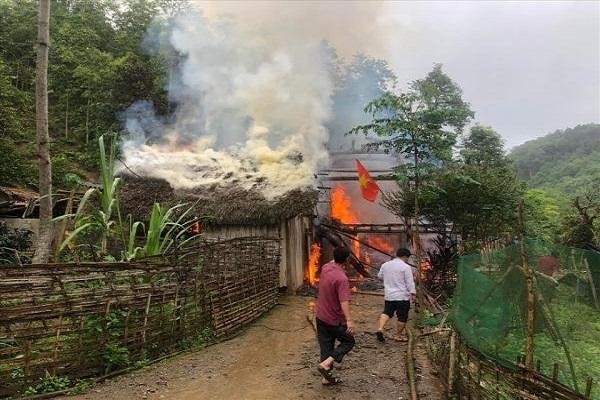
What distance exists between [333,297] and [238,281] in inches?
147

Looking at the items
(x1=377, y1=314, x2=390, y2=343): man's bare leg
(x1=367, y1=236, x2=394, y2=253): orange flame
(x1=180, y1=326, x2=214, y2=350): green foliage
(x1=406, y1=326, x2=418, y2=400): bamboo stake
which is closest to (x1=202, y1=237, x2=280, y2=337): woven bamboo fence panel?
(x1=180, y1=326, x2=214, y2=350): green foliage

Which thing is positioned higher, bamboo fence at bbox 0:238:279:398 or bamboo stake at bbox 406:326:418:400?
bamboo fence at bbox 0:238:279:398

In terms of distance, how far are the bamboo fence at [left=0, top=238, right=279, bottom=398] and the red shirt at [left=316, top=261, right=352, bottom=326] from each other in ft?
8.85

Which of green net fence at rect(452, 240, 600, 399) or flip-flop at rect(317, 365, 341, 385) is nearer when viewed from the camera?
green net fence at rect(452, 240, 600, 399)

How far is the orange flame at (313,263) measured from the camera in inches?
585

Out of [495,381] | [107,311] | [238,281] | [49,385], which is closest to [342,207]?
[238,281]

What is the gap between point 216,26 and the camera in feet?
57.1

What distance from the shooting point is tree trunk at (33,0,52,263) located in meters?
7.53

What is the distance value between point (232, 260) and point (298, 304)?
325cm

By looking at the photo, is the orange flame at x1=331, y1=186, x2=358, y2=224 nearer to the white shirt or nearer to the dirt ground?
the dirt ground

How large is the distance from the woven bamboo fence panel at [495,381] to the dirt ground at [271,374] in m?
0.58

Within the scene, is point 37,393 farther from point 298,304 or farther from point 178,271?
point 298,304

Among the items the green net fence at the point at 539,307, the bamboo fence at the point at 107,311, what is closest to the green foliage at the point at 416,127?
the green net fence at the point at 539,307

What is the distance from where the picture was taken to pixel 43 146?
7738 mm
